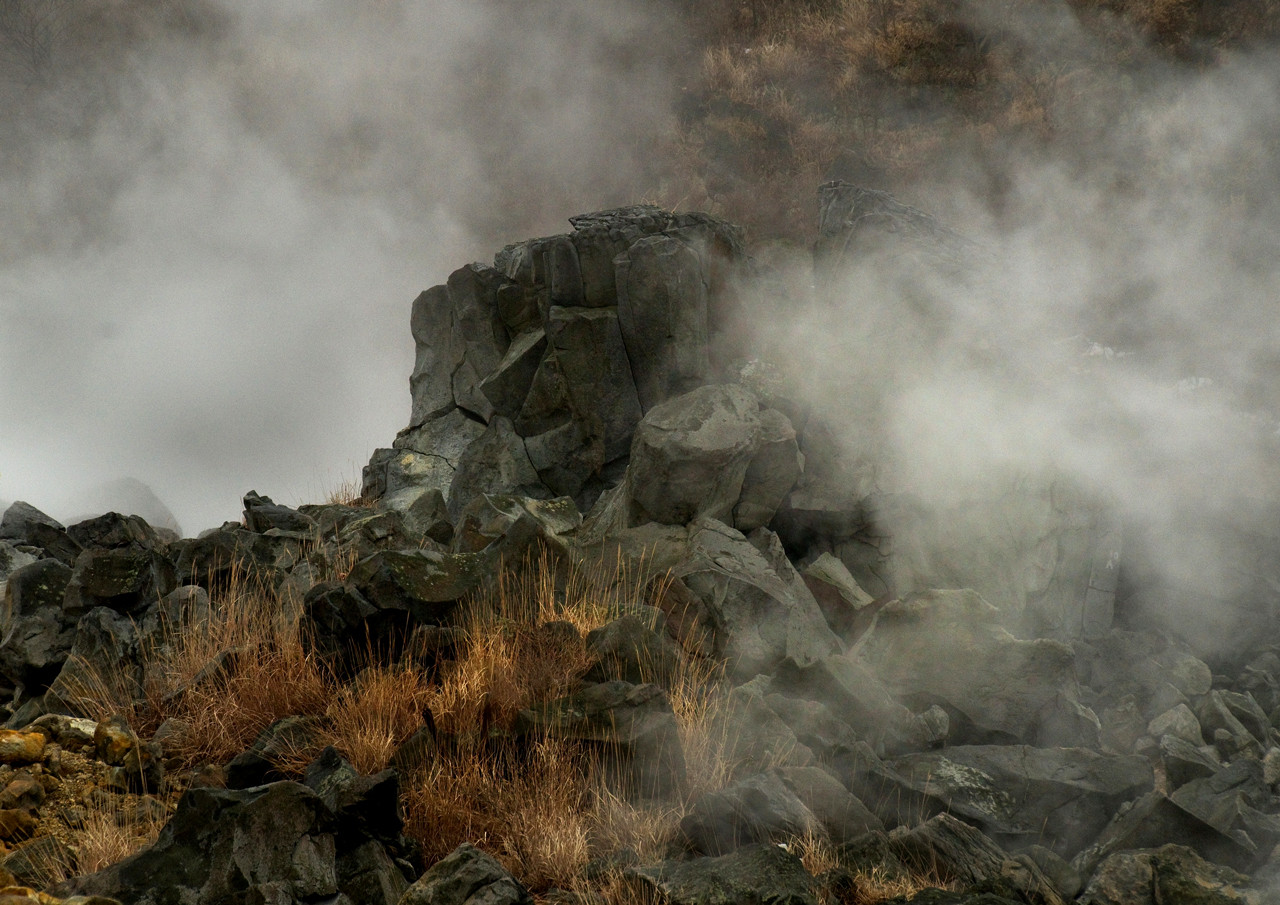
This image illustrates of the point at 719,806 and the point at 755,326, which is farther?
the point at 755,326

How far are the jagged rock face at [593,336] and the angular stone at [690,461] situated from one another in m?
1.62

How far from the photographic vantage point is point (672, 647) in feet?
16.6

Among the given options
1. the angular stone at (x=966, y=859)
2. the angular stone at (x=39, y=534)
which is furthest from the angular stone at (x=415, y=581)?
the angular stone at (x=39, y=534)

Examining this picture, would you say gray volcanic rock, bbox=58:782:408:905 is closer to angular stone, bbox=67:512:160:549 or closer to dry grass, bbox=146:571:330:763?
dry grass, bbox=146:571:330:763

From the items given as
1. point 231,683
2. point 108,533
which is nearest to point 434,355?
point 108,533

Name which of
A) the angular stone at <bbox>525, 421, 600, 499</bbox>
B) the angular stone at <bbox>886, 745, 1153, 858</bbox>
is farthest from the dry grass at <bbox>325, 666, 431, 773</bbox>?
the angular stone at <bbox>525, 421, 600, 499</bbox>

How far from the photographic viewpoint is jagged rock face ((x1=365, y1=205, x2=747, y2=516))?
9219mm

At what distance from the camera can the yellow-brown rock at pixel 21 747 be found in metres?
3.75

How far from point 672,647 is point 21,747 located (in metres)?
2.84

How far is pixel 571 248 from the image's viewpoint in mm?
9445

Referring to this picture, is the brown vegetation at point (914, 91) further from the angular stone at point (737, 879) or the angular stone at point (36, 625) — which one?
the angular stone at point (737, 879)

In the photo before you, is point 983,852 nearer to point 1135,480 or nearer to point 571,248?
point 1135,480

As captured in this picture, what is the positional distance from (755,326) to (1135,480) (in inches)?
147

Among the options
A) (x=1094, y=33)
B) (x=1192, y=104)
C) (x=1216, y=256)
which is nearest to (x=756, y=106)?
(x=1094, y=33)
